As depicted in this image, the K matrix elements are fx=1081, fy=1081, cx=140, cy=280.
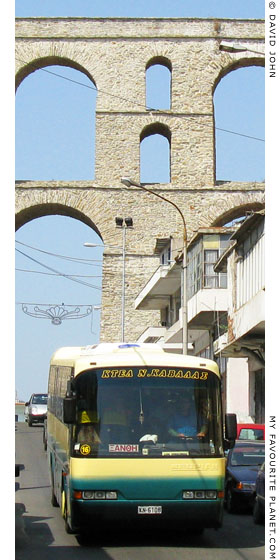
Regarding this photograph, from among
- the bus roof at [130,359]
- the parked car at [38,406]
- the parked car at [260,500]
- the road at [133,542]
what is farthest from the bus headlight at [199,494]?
the parked car at [38,406]

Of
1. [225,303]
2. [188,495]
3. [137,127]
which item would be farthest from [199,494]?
[137,127]

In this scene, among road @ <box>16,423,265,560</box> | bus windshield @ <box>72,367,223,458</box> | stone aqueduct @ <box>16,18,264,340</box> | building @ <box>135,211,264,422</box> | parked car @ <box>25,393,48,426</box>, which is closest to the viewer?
road @ <box>16,423,265,560</box>

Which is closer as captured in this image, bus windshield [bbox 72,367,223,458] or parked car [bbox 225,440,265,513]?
bus windshield [bbox 72,367,223,458]

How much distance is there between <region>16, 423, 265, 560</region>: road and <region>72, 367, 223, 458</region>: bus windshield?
102cm

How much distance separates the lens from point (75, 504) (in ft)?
42.0

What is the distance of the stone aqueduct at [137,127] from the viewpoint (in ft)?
178

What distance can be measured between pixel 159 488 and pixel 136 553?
3.01 ft

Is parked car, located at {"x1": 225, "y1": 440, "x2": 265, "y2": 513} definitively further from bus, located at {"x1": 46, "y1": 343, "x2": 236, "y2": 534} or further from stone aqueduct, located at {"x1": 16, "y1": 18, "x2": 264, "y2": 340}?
stone aqueduct, located at {"x1": 16, "y1": 18, "x2": 264, "y2": 340}

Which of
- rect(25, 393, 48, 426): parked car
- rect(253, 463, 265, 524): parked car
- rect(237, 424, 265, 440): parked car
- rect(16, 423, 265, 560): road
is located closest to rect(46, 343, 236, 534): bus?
rect(16, 423, 265, 560): road

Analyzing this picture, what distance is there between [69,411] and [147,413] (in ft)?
3.23

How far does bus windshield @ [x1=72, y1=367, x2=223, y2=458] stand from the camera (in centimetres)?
1306

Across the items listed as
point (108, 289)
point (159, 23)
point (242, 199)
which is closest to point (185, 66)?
point (159, 23)

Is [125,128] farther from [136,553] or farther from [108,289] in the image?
[136,553]
